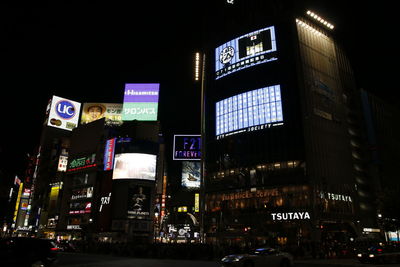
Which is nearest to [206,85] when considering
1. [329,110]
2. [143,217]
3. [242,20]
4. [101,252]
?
[242,20]

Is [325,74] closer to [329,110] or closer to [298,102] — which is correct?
[329,110]

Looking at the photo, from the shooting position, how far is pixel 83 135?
7581 centimetres

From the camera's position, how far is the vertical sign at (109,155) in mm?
63219

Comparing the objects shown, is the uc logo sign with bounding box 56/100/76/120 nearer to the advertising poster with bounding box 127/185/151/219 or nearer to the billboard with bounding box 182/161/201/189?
the billboard with bounding box 182/161/201/189

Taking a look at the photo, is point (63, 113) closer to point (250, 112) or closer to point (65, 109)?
point (65, 109)

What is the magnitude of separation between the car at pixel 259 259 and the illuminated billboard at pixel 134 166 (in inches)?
1799

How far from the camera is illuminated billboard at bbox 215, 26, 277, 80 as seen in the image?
65.5 m

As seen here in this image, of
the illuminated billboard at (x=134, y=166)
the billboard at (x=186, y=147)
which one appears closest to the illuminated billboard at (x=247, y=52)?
the billboard at (x=186, y=147)

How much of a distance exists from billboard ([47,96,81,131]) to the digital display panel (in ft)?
156

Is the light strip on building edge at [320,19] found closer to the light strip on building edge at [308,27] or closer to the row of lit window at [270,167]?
the light strip on building edge at [308,27]

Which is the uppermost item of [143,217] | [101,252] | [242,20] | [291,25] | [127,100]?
[242,20]

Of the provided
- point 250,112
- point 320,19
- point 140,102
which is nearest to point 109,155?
point 140,102

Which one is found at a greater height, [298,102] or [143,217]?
[298,102]

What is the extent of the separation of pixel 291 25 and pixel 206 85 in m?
23.4
